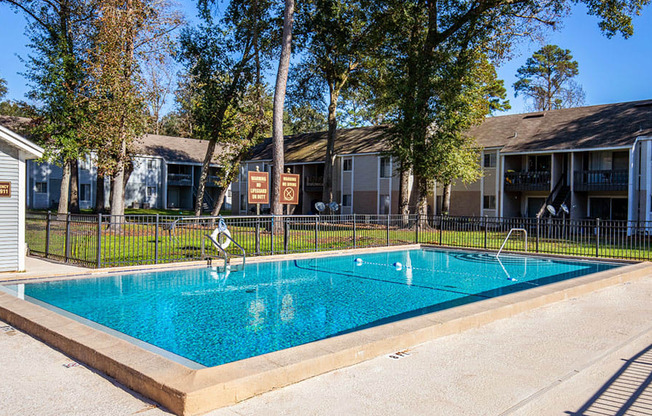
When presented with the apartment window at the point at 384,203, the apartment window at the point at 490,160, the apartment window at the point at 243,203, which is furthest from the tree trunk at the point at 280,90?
the apartment window at the point at 243,203

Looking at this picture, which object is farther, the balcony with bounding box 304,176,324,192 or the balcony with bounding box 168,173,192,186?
the balcony with bounding box 168,173,192,186

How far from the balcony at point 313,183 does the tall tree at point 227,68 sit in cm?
1230

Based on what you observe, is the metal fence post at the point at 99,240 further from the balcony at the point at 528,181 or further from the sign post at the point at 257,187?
the balcony at the point at 528,181

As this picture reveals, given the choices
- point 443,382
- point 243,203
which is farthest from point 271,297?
point 243,203

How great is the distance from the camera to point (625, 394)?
502cm

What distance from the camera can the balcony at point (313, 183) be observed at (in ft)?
140

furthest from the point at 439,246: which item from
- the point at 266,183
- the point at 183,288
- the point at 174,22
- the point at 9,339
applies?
the point at 9,339

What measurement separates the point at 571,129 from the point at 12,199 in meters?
30.3

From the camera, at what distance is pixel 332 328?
328 inches

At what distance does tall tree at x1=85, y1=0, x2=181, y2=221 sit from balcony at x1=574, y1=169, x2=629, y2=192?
942 inches

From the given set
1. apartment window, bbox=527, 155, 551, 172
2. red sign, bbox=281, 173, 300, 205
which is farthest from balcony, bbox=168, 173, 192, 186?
red sign, bbox=281, 173, 300, 205

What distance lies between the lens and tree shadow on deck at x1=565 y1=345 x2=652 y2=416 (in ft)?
15.1

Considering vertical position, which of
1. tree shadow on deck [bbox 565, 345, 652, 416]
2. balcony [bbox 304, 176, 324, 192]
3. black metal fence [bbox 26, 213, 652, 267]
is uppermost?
balcony [bbox 304, 176, 324, 192]

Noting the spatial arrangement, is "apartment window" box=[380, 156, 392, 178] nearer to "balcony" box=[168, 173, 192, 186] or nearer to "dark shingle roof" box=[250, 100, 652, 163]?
"dark shingle roof" box=[250, 100, 652, 163]
